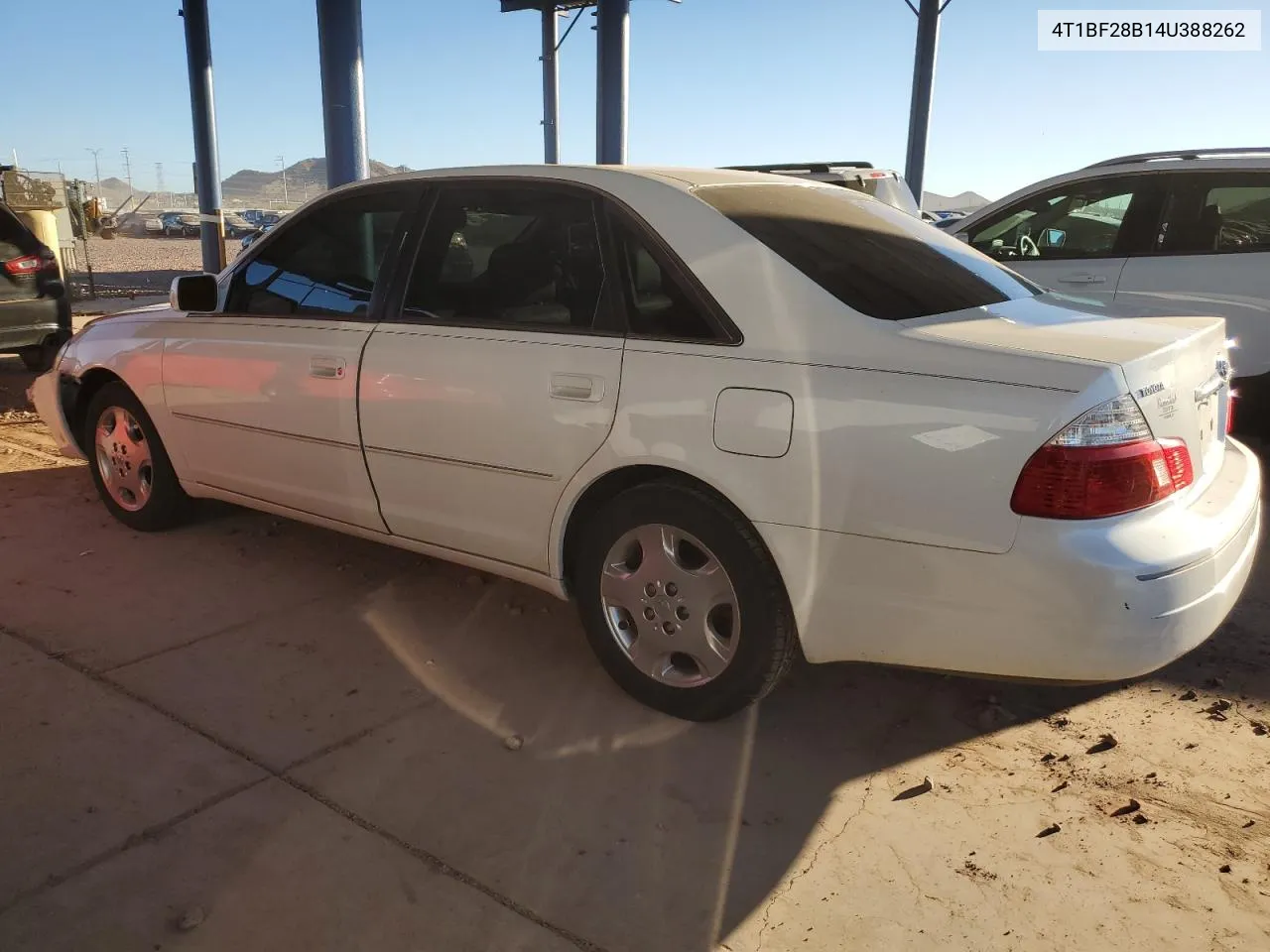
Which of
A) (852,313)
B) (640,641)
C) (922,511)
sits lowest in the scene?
(640,641)

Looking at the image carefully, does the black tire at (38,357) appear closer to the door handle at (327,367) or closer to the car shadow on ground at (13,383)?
the car shadow on ground at (13,383)

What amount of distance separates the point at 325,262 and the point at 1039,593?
2.85m

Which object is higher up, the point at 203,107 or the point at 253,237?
the point at 203,107

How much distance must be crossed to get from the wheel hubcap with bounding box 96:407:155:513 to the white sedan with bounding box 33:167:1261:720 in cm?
80

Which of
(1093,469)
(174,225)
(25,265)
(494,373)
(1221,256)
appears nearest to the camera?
(1093,469)

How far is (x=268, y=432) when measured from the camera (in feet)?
12.8

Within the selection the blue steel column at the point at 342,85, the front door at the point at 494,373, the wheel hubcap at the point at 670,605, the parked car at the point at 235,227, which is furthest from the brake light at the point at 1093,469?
the parked car at the point at 235,227

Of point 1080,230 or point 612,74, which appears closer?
point 1080,230

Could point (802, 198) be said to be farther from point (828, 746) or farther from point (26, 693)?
point (26, 693)

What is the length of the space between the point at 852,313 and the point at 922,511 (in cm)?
55

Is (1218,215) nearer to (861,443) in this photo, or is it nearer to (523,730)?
(861,443)

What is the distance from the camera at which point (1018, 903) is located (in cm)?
229

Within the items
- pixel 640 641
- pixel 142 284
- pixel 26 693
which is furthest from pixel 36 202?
pixel 640 641

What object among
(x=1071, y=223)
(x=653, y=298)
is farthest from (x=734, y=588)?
(x=1071, y=223)
